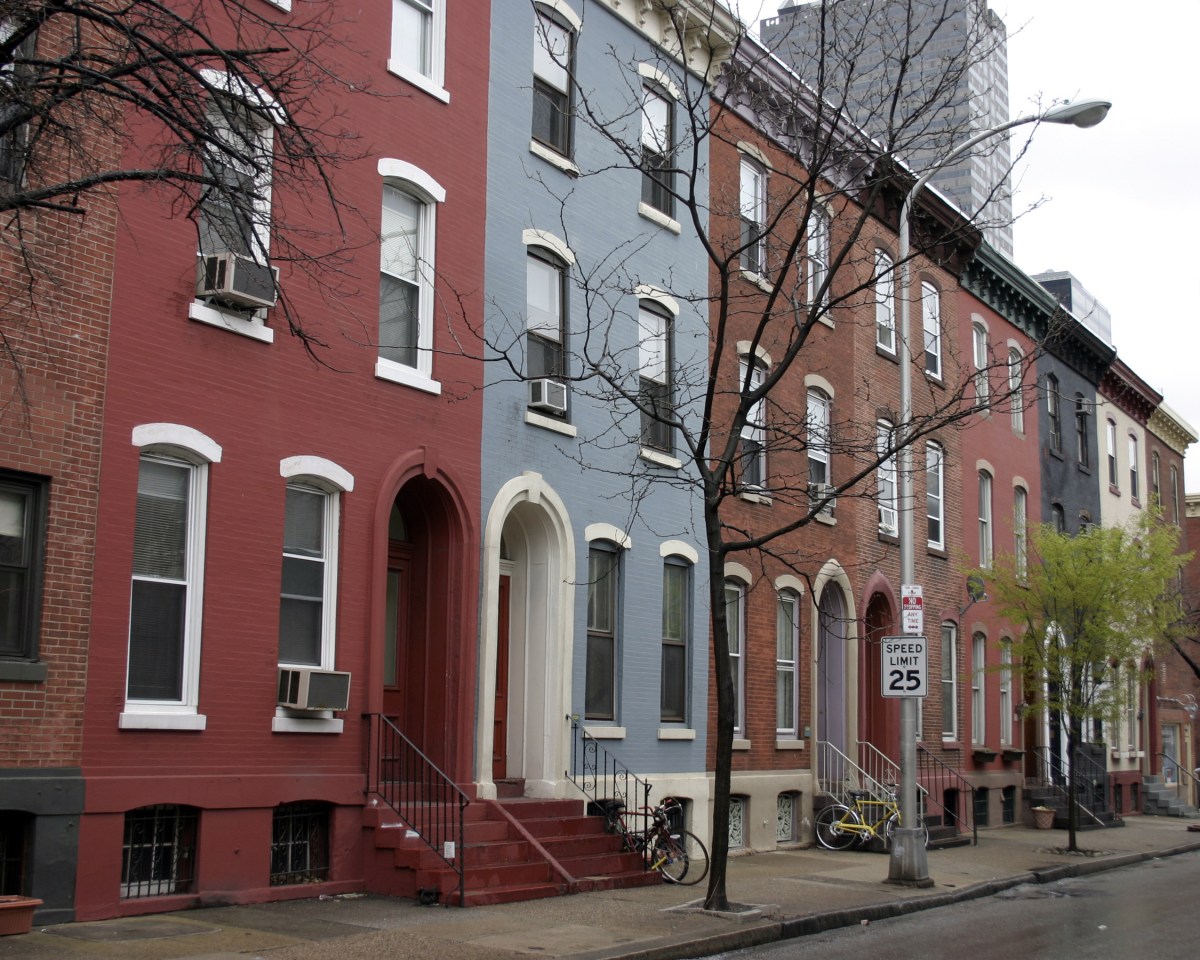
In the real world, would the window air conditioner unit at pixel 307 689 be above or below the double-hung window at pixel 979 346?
below

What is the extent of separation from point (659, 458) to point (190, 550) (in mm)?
7608

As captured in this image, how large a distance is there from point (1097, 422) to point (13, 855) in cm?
3094

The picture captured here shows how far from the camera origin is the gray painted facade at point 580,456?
651 inches

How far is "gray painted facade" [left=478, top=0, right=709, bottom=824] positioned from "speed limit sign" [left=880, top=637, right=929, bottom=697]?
10.7ft

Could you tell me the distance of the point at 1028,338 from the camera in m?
32.1

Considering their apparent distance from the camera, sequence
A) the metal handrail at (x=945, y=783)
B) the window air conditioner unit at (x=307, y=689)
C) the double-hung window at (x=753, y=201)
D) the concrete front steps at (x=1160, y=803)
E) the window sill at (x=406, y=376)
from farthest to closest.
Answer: the concrete front steps at (x=1160, y=803) → the metal handrail at (x=945, y=783) → the double-hung window at (x=753, y=201) → the window sill at (x=406, y=376) → the window air conditioner unit at (x=307, y=689)

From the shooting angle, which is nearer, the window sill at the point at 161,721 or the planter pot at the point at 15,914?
the planter pot at the point at 15,914

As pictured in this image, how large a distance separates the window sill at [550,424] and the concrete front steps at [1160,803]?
2586cm

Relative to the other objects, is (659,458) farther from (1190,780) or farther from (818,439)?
(1190,780)

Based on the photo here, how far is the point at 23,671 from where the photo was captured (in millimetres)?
11062

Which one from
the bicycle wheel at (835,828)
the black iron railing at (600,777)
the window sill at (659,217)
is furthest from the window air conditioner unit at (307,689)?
the bicycle wheel at (835,828)

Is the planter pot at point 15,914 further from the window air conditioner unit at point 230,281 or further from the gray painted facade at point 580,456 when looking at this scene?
the gray painted facade at point 580,456

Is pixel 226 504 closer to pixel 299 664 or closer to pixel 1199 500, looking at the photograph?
pixel 299 664

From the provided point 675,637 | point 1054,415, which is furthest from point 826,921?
point 1054,415
